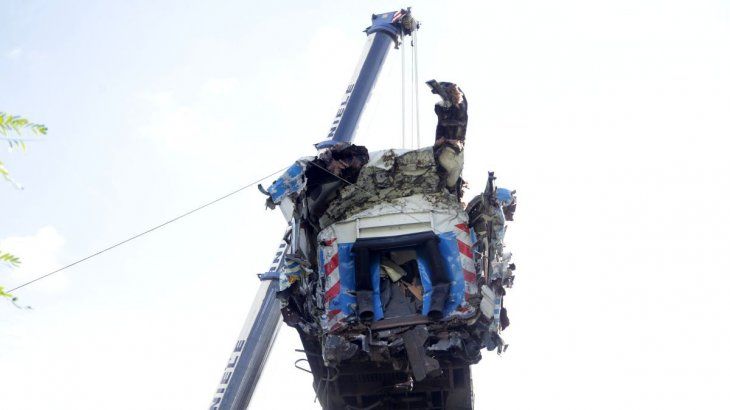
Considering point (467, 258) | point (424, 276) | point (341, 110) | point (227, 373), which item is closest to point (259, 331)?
point (227, 373)

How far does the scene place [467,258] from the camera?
12.3 m

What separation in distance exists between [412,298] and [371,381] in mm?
1660

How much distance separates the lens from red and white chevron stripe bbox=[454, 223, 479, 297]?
12.0 m

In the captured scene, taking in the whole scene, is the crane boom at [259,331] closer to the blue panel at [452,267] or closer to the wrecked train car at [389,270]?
the wrecked train car at [389,270]

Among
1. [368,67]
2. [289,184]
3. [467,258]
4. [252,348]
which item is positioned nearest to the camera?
[467,258]

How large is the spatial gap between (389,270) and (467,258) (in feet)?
3.98

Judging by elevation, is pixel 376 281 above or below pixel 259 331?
below

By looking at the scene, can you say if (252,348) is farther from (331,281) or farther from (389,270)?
(389,270)

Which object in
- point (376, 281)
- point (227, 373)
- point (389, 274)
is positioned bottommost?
point (376, 281)

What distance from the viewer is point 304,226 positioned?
42.0 feet

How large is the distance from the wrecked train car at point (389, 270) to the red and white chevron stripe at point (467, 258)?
0.02 m

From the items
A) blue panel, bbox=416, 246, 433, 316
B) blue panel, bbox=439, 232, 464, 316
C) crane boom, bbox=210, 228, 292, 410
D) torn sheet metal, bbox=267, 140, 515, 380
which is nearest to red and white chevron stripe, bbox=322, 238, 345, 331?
torn sheet metal, bbox=267, 140, 515, 380

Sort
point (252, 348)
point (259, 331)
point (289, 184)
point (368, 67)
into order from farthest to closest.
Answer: point (368, 67)
point (259, 331)
point (252, 348)
point (289, 184)

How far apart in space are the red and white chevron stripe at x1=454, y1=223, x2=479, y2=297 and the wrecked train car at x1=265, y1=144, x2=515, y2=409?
0.7 inches
